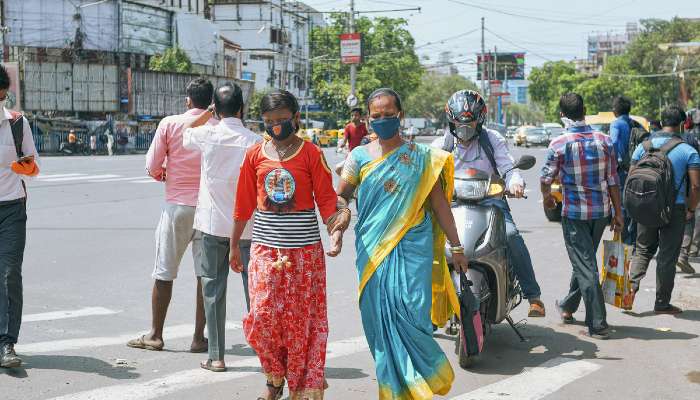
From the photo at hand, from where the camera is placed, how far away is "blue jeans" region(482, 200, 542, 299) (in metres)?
6.14

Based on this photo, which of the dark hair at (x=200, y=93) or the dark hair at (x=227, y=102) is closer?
the dark hair at (x=227, y=102)

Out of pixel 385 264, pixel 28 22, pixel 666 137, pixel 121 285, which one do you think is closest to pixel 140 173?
pixel 121 285

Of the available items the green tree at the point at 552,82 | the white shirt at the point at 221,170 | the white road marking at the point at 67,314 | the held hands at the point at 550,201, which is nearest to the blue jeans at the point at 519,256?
the held hands at the point at 550,201

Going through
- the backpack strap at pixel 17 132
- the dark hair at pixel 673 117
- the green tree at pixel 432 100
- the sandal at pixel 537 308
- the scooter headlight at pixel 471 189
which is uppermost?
the green tree at pixel 432 100

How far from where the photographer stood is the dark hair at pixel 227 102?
5633 millimetres

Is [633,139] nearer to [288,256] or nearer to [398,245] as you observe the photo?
[398,245]

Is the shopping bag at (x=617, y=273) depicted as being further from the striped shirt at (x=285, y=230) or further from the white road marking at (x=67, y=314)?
the white road marking at (x=67, y=314)

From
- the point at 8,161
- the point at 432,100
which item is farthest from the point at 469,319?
the point at 432,100

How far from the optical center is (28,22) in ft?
160

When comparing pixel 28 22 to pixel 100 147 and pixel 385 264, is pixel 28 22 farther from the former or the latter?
pixel 385 264

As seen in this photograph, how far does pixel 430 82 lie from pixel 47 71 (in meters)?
102

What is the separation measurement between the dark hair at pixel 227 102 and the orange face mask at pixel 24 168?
50.3 inches

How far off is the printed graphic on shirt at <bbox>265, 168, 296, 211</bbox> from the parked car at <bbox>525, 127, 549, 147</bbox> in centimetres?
5365

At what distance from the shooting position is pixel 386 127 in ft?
15.4
